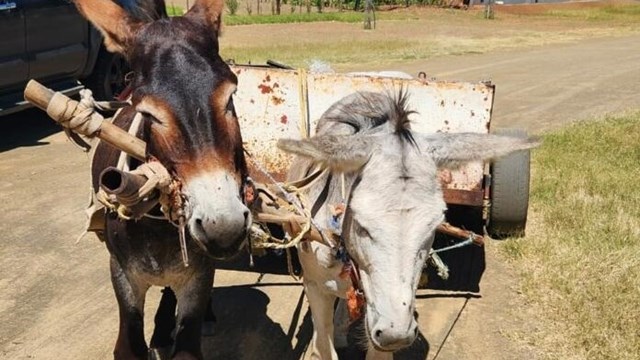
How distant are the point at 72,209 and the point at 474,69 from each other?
11.9 meters

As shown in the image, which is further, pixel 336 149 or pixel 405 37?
pixel 405 37

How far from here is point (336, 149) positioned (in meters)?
2.79

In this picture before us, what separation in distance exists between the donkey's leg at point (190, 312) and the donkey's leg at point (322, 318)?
63cm

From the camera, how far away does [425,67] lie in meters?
17.0

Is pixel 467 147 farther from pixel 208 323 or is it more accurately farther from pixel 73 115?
pixel 208 323

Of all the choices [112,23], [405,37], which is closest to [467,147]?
[112,23]

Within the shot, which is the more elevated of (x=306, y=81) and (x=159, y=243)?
(x=306, y=81)

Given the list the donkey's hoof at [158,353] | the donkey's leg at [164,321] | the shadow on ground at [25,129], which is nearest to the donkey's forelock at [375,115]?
the donkey's leg at [164,321]

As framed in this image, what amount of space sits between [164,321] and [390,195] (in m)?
2.17

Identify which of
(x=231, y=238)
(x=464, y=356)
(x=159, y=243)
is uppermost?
(x=231, y=238)

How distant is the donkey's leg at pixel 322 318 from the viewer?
3863 millimetres

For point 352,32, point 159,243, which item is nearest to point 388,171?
point 159,243

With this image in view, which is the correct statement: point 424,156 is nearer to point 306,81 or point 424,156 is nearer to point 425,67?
point 306,81

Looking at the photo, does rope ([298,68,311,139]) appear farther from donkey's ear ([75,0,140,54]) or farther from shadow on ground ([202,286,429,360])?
donkey's ear ([75,0,140,54])
